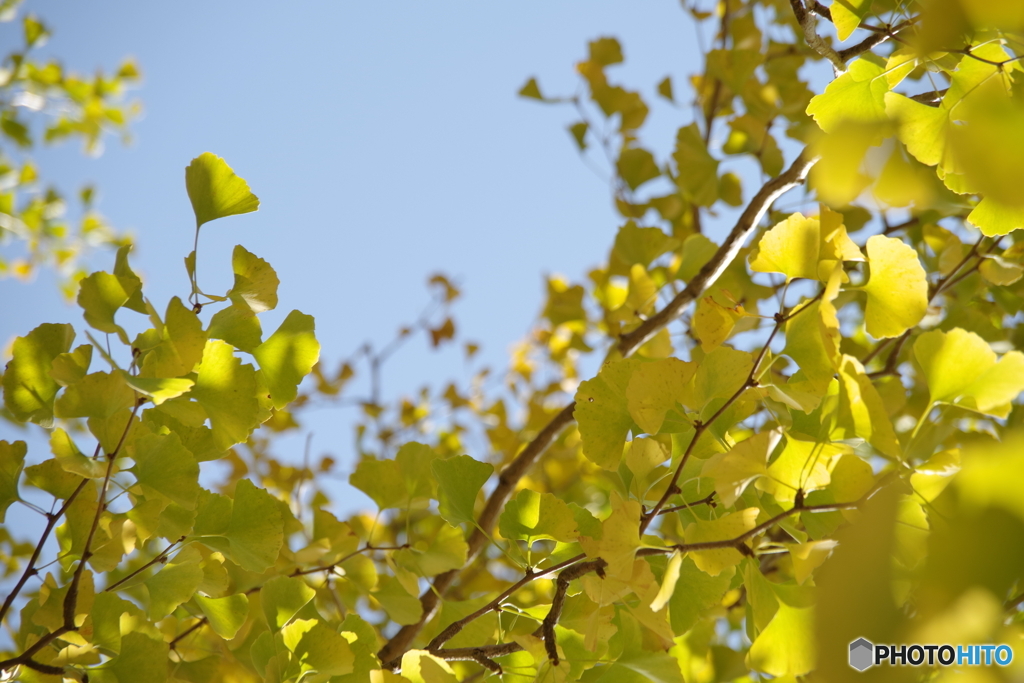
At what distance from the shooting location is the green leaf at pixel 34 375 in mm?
462

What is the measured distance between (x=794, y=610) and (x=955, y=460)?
124 mm

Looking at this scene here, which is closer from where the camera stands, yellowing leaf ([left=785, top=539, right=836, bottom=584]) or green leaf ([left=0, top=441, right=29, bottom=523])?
yellowing leaf ([left=785, top=539, right=836, bottom=584])

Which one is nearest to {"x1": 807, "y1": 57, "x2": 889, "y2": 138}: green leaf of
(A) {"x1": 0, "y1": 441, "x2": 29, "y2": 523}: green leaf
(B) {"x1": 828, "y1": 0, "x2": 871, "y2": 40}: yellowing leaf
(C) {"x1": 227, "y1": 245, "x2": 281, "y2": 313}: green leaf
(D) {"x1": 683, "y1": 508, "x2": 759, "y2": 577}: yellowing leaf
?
(B) {"x1": 828, "y1": 0, "x2": 871, "y2": 40}: yellowing leaf

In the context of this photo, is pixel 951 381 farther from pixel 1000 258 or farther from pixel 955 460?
pixel 1000 258

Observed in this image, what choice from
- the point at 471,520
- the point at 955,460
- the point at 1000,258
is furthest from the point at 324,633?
the point at 1000,258

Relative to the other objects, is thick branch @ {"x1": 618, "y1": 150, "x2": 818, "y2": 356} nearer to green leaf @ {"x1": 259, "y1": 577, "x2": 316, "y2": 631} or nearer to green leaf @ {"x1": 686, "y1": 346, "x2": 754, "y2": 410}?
green leaf @ {"x1": 686, "y1": 346, "x2": 754, "y2": 410}

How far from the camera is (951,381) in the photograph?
39cm

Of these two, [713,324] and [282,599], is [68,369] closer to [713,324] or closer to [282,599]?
[282,599]

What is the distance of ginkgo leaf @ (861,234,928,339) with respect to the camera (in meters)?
0.40

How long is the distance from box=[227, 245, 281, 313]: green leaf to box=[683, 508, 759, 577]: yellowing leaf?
0.30 meters

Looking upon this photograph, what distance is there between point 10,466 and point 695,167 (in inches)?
31.1

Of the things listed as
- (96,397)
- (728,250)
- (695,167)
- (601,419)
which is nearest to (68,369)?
(96,397)

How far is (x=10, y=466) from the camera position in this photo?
0.50 metres

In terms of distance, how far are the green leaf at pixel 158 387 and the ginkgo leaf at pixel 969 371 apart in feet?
1.37
